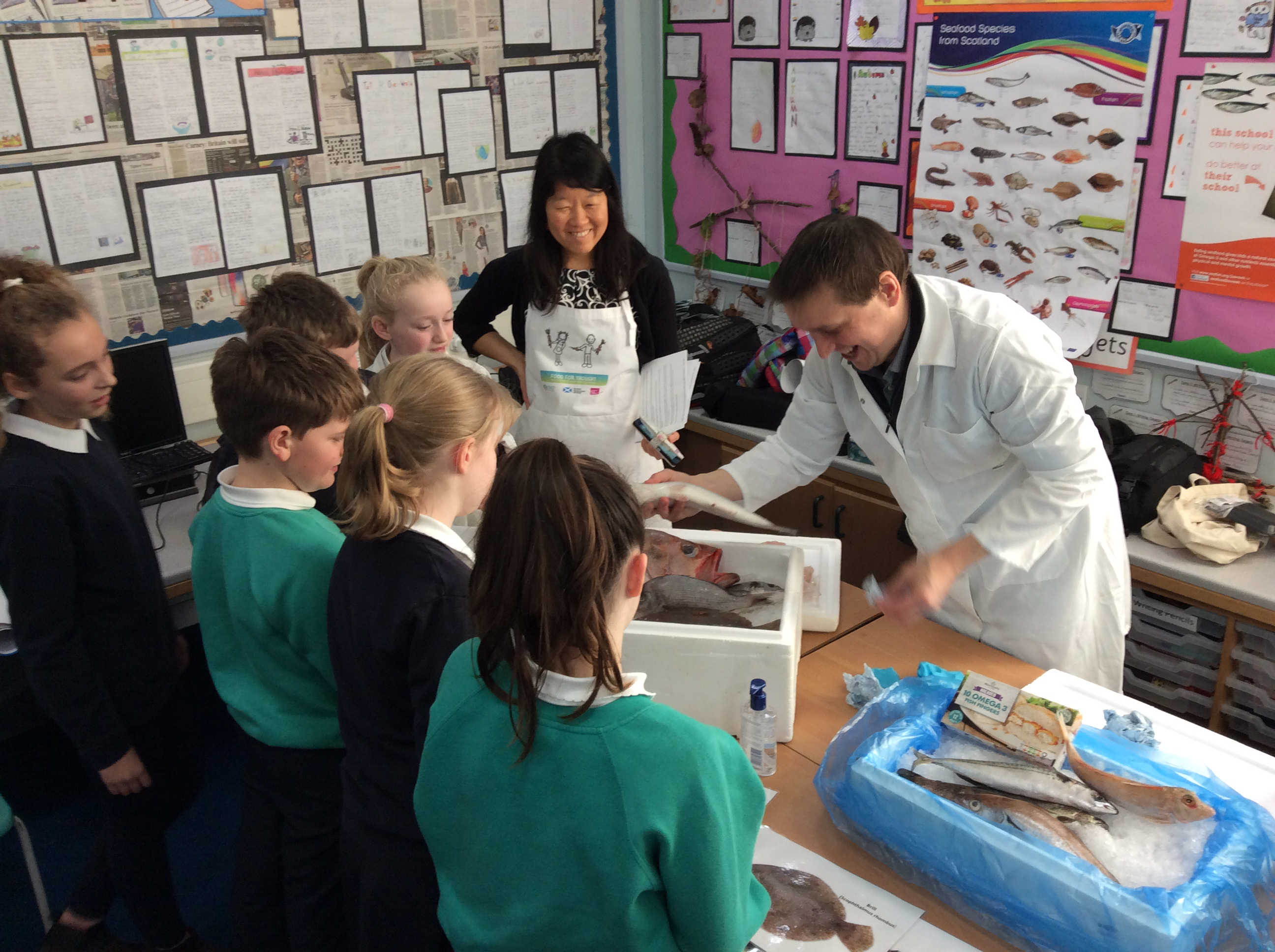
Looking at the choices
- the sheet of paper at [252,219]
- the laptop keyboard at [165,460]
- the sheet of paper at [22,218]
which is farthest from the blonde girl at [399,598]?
the sheet of paper at [252,219]

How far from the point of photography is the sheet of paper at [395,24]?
3107 millimetres

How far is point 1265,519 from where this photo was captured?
2.34 meters

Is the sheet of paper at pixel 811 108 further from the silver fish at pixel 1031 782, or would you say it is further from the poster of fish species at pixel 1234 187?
the silver fish at pixel 1031 782

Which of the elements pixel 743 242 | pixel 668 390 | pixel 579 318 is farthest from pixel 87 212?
pixel 743 242

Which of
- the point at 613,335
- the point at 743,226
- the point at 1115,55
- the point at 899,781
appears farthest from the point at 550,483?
the point at 743,226

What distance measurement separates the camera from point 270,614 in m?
1.47

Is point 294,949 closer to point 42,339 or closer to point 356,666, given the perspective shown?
point 356,666

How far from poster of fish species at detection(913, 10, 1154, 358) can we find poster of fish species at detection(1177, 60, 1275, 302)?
172 millimetres

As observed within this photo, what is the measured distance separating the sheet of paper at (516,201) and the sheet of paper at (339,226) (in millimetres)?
538

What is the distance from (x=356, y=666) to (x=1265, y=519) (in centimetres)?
212

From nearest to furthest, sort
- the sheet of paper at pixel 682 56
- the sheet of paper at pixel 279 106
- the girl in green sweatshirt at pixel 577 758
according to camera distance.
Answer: the girl in green sweatshirt at pixel 577 758
the sheet of paper at pixel 279 106
the sheet of paper at pixel 682 56

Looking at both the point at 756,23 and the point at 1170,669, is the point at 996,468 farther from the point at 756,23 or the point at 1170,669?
the point at 756,23

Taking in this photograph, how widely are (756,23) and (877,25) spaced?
52 cm

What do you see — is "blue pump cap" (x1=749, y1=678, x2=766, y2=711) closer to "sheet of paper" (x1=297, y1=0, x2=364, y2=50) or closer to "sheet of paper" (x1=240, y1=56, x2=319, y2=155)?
"sheet of paper" (x1=240, y1=56, x2=319, y2=155)
